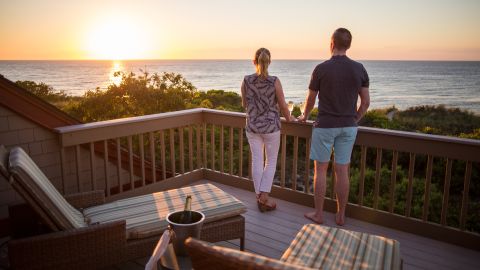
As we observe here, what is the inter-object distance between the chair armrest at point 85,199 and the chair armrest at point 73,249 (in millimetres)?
698

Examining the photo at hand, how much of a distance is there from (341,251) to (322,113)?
1.66 metres

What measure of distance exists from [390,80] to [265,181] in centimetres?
5069

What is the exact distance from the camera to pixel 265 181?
4141 millimetres

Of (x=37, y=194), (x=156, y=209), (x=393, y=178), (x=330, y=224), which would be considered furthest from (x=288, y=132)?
(x=37, y=194)

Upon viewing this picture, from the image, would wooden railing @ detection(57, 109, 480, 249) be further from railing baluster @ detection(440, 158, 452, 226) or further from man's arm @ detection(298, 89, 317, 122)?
man's arm @ detection(298, 89, 317, 122)

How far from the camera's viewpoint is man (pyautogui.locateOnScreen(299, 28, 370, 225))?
3.31 metres

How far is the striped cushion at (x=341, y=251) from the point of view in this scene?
1.96 m

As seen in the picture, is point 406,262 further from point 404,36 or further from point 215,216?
point 404,36

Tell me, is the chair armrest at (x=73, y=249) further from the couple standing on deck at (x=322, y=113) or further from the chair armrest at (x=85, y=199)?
Answer: the couple standing on deck at (x=322, y=113)

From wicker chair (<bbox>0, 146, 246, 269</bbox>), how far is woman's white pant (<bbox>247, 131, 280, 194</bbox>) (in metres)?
0.97

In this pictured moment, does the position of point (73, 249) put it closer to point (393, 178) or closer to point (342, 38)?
point (342, 38)

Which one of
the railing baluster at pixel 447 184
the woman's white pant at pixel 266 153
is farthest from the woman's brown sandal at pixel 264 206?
the railing baluster at pixel 447 184

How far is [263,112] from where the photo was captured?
3844 mm

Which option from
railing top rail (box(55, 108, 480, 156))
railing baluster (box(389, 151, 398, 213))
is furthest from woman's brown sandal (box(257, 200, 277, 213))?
railing baluster (box(389, 151, 398, 213))
